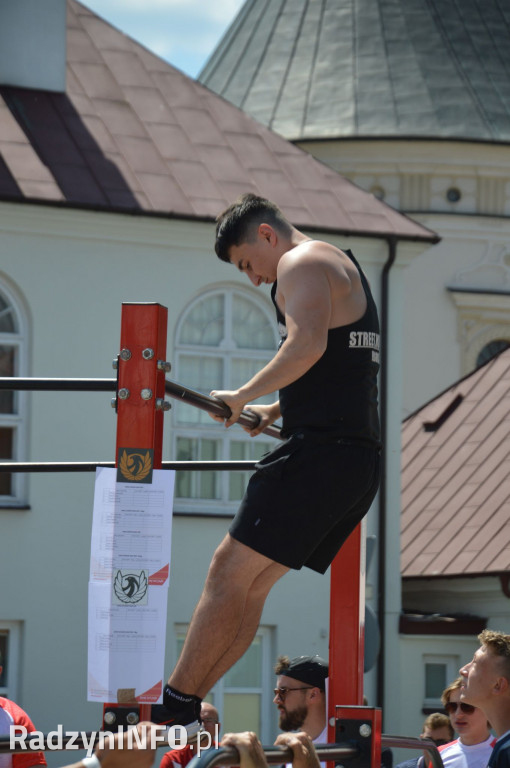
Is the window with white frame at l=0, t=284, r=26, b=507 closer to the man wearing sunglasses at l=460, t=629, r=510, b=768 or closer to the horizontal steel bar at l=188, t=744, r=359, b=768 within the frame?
the man wearing sunglasses at l=460, t=629, r=510, b=768

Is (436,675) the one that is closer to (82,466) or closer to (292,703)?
(292,703)

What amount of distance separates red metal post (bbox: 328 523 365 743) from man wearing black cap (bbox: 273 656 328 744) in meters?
2.00

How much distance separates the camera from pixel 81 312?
1666 centimetres

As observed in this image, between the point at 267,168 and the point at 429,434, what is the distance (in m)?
6.31

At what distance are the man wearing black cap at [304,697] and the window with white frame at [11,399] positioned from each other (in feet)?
29.5

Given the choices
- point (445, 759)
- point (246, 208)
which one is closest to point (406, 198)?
point (445, 759)

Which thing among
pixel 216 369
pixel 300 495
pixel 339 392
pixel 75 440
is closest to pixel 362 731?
pixel 300 495

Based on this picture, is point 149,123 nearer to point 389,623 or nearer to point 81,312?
point 81,312

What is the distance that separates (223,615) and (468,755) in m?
3.92

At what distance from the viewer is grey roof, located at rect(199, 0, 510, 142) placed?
94.4 ft

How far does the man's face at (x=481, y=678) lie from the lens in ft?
20.6

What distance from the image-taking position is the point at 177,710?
14.9 ft

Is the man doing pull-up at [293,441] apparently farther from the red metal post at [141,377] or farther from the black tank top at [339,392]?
the red metal post at [141,377]

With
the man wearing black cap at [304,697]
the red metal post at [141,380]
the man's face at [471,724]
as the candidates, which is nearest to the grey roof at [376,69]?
the man's face at [471,724]
